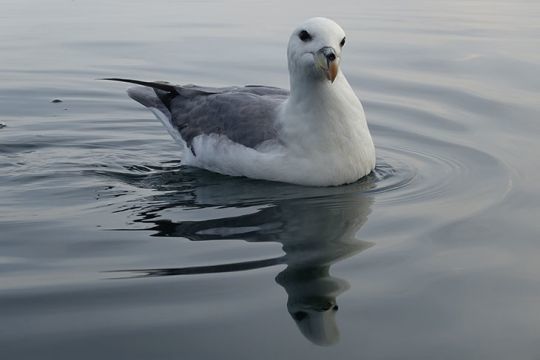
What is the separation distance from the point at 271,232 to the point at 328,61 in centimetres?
130

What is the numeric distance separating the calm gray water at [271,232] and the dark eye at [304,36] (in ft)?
3.22

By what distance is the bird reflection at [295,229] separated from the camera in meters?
3.99

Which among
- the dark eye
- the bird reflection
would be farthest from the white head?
the bird reflection

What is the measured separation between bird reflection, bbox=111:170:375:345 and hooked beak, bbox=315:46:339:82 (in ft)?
2.60

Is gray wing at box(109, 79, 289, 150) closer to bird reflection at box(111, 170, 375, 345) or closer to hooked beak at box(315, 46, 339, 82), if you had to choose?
bird reflection at box(111, 170, 375, 345)

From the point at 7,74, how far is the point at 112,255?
20.8ft

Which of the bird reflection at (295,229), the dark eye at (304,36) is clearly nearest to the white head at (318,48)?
the dark eye at (304,36)

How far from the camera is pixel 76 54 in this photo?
11.8 metres

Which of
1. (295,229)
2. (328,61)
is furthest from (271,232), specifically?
(328,61)

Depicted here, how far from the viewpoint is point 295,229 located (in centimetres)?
508

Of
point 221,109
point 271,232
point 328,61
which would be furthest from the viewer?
point 221,109

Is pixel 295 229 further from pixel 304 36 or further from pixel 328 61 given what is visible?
pixel 304 36

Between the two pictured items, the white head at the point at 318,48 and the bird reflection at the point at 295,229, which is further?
the white head at the point at 318,48

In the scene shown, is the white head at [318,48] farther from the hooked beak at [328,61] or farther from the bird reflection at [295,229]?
the bird reflection at [295,229]
